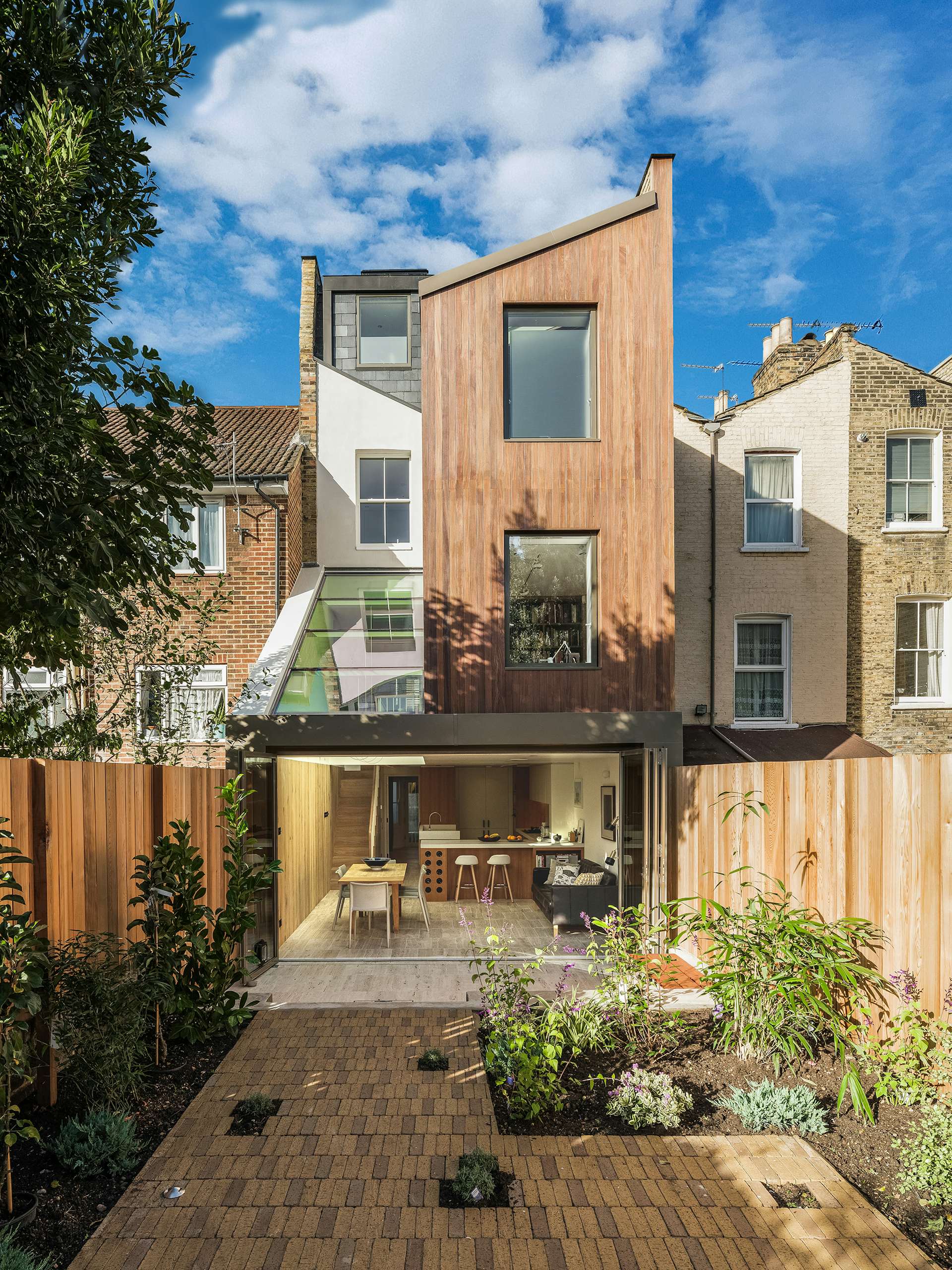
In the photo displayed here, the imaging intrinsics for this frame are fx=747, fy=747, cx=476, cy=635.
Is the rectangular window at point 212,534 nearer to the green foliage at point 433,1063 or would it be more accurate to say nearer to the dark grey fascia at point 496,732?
the dark grey fascia at point 496,732

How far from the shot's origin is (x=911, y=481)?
1317 cm

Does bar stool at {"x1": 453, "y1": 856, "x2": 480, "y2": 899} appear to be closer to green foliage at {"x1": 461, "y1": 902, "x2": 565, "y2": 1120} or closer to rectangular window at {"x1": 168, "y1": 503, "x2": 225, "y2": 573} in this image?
rectangular window at {"x1": 168, "y1": 503, "x2": 225, "y2": 573}

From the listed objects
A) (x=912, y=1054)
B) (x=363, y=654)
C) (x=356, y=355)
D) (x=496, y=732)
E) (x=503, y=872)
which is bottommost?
(x=503, y=872)

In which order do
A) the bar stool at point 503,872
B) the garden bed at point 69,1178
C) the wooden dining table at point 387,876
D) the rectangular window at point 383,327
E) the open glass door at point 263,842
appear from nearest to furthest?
the garden bed at point 69,1178, the open glass door at point 263,842, the wooden dining table at point 387,876, the bar stool at point 503,872, the rectangular window at point 383,327

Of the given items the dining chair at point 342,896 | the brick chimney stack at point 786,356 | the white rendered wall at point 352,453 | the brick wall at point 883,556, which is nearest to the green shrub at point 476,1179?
the dining chair at point 342,896

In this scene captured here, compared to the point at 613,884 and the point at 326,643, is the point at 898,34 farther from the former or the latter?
the point at 613,884

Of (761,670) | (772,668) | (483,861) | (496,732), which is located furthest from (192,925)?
(772,668)

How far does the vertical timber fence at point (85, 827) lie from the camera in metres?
4.66

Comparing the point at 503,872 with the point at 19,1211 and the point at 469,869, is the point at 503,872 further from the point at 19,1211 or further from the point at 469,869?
the point at 19,1211

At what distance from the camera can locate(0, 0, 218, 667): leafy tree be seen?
11.5ft

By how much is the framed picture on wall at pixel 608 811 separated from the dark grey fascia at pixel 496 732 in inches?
99.1

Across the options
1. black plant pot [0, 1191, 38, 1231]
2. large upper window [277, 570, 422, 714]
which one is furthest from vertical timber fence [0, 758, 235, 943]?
large upper window [277, 570, 422, 714]

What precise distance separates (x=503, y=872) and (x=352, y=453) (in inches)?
315

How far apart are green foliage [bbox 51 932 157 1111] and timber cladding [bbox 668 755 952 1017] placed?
4.89 m
